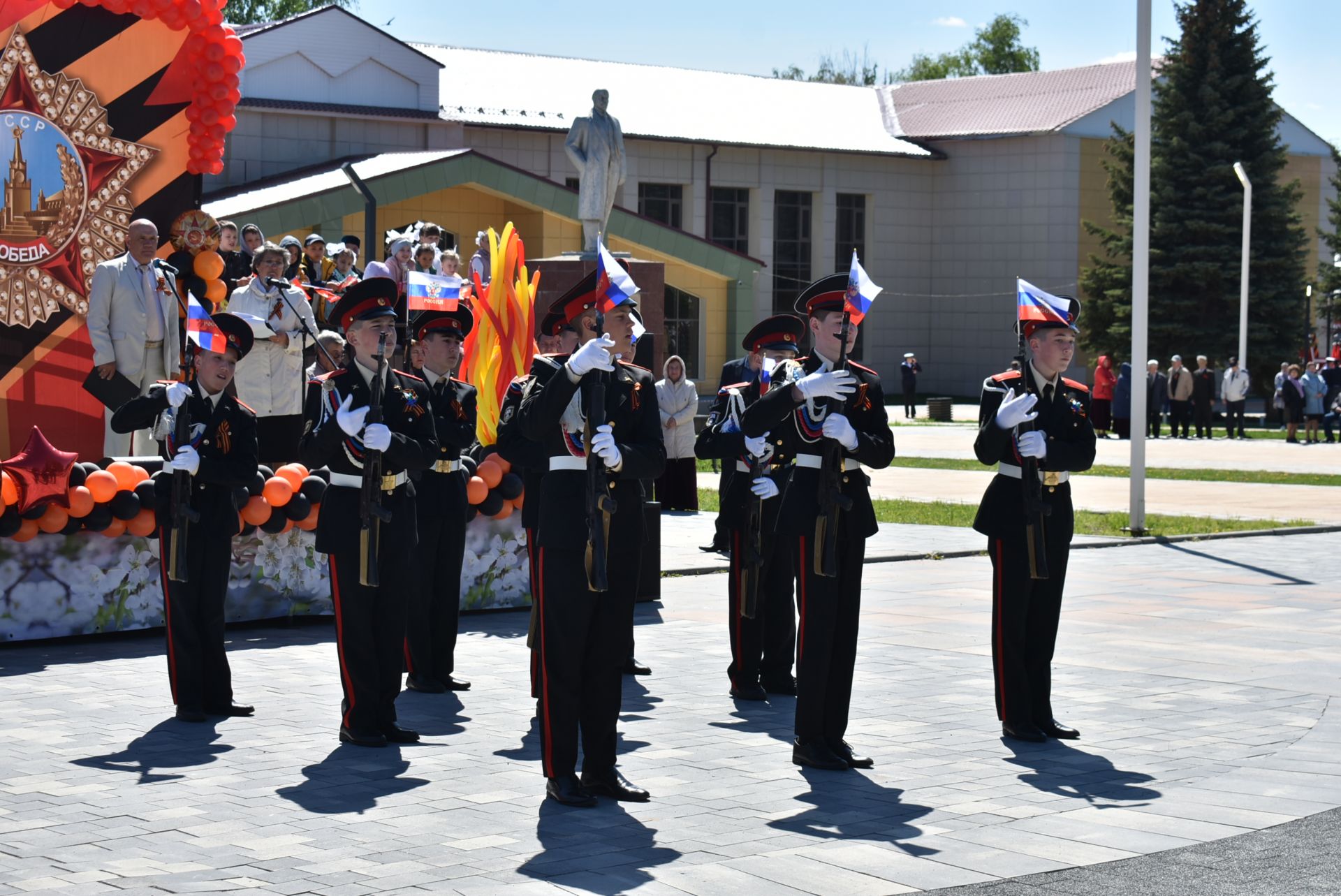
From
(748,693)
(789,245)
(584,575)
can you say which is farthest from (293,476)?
(789,245)

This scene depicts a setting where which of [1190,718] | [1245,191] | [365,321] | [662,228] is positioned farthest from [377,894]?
[1245,191]

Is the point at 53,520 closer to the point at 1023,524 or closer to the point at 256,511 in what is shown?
the point at 256,511

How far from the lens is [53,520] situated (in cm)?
1043

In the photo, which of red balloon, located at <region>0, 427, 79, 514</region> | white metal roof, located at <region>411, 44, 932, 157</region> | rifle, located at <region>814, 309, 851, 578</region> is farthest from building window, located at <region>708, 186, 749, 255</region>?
rifle, located at <region>814, 309, 851, 578</region>

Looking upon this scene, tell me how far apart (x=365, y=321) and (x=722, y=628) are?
14.6 feet

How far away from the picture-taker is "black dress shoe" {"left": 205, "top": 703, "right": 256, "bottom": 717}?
8.69 meters

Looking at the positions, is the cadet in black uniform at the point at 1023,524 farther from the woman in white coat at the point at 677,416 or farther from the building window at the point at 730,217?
the building window at the point at 730,217

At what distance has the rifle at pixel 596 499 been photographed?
689cm

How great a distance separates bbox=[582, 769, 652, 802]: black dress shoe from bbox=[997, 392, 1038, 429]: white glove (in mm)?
2415

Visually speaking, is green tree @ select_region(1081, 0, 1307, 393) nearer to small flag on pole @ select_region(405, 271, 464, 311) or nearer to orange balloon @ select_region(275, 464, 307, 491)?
orange balloon @ select_region(275, 464, 307, 491)

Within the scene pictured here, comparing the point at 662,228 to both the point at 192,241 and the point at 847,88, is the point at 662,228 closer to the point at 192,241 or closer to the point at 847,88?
the point at 847,88

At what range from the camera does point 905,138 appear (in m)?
55.2

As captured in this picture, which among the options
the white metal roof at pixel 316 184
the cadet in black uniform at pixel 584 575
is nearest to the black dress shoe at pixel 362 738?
the cadet in black uniform at pixel 584 575

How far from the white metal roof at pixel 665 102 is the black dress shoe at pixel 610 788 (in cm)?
3686
